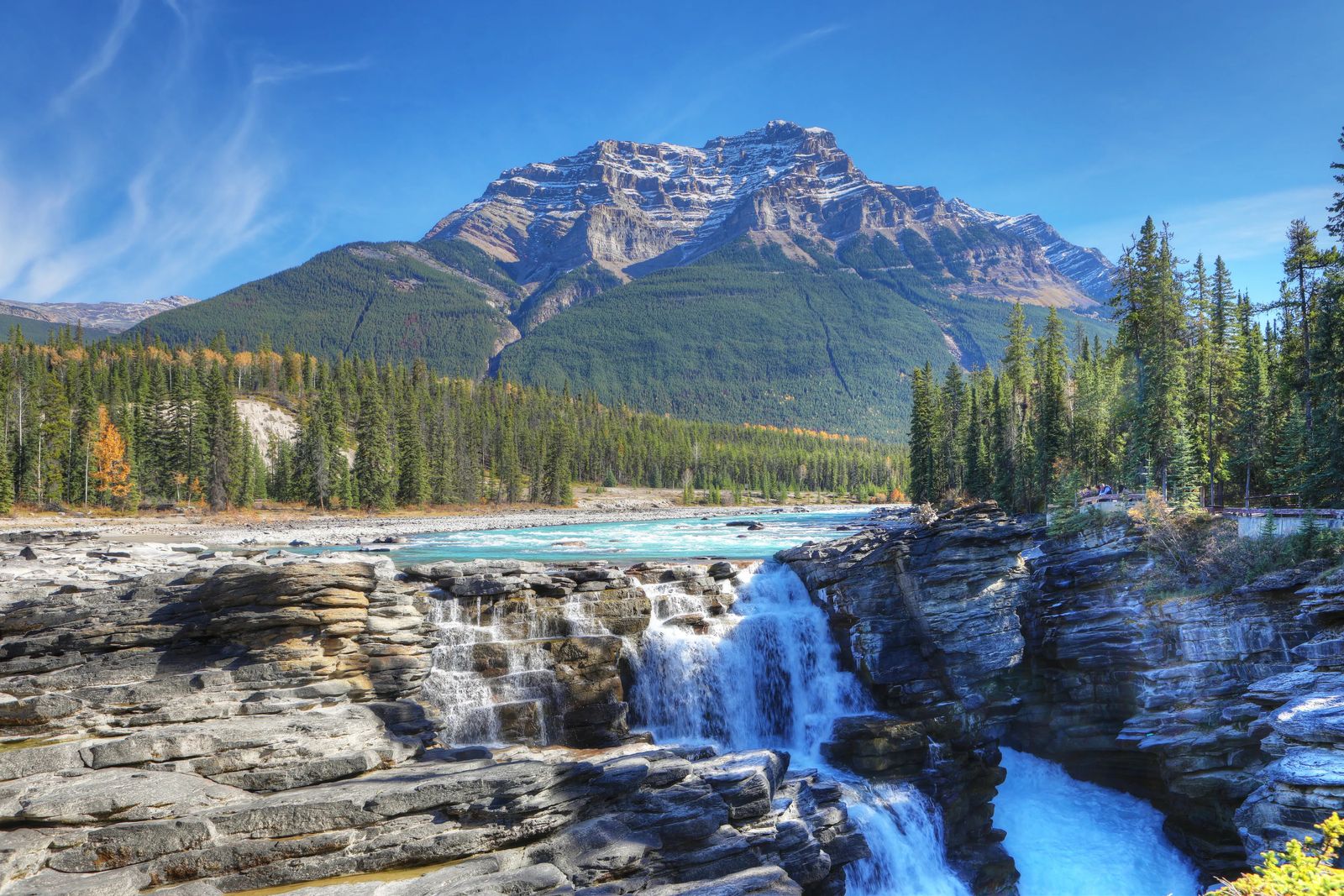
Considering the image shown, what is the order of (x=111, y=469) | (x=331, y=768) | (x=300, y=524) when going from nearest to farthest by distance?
A: 1. (x=331, y=768)
2. (x=300, y=524)
3. (x=111, y=469)

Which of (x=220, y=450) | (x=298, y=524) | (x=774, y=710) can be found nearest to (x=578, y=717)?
(x=774, y=710)

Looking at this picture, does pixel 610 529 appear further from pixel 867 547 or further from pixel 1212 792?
pixel 1212 792

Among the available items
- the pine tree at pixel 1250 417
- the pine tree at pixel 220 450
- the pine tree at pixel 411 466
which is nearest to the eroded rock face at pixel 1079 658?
the pine tree at pixel 1250 417

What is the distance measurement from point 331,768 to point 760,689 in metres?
15.8

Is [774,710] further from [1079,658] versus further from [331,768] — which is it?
[331,768]

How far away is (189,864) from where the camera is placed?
12922 millimetres

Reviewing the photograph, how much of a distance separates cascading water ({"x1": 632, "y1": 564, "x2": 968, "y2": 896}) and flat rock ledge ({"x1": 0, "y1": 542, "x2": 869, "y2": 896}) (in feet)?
6.71

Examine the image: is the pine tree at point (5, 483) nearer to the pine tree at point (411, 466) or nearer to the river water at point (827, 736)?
the pine tree at point (411, 466)

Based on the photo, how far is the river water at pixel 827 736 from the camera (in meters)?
22.3

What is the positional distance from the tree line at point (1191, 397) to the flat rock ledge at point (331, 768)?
2937 centimetres

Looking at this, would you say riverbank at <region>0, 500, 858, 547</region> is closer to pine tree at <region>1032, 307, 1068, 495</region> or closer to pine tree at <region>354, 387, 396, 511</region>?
pine tree at <region>354, 387, 396, 511</region>

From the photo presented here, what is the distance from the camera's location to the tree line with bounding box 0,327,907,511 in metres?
79.0

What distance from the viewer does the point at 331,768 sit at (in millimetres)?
16125

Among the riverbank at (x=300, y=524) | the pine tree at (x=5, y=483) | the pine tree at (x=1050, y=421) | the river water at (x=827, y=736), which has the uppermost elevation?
the pine tree at (x=1050, y=421)
